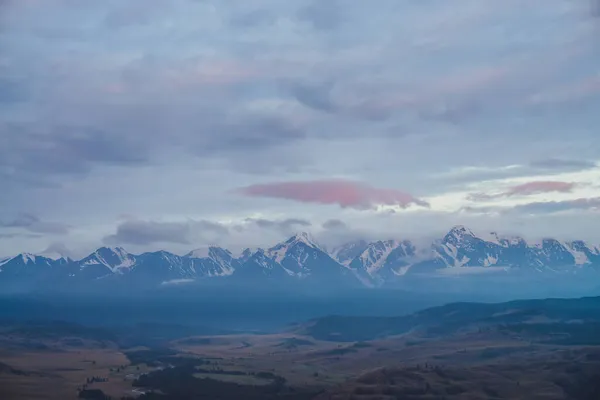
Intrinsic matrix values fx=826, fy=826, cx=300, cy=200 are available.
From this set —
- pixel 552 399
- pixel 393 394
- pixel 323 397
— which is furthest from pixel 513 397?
pixel 323 397

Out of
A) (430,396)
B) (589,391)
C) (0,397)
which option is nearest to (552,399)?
(589,391)

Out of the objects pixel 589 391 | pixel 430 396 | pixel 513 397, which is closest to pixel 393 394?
pixel 430 396

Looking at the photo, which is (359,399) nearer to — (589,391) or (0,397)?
(589,391)

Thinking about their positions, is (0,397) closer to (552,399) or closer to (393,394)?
(393,394)

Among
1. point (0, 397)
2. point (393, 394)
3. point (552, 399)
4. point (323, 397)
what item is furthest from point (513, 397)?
point (0, 397)

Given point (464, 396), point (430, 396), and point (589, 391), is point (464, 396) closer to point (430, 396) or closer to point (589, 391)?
point (430, 396)

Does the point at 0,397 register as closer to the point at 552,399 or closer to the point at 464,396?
the point at 464,396
